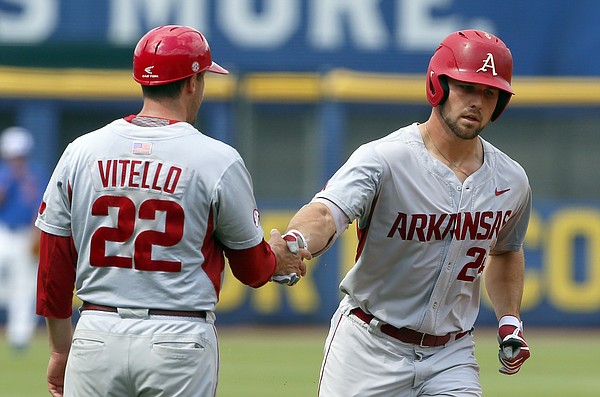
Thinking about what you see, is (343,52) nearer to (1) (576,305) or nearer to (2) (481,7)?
(2) (481,7)

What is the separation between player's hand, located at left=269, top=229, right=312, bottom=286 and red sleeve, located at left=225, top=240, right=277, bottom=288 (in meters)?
0.12

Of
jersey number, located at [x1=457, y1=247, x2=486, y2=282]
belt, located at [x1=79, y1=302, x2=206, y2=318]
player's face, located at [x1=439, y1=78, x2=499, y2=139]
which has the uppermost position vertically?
player's face, located at [x1=439, y1=78, x2=499, y2=139]

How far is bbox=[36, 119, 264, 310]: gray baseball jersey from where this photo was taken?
4453 mm

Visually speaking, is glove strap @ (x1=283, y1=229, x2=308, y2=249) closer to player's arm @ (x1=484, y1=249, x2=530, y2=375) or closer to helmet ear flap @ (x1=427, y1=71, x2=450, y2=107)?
helmet ear flap @ (x1=427, y1=71, x2=450, y2=107)

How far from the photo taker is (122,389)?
14.6 ft

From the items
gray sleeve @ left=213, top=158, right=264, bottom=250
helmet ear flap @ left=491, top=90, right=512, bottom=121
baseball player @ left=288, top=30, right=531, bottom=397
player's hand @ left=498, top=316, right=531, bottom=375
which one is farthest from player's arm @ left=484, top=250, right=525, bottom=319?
gray sleeve @ left=213, top=158, right=264, bottom=250

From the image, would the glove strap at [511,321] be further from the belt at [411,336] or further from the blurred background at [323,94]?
the blurred background at [323,94]

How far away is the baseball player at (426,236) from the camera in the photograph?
17.0ft

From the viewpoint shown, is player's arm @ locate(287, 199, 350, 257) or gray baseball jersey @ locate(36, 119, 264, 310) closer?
gray baseball jersey @ locate(36, 119, 264, 310)

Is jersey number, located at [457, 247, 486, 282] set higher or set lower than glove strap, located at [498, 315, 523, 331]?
higher

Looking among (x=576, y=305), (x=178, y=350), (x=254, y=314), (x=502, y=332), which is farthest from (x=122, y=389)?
(x=576, y=305)

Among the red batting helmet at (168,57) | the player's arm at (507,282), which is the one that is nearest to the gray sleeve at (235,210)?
the red batting helmet at (168,57)

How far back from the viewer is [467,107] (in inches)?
206

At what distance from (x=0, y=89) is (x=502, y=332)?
11458 mm
